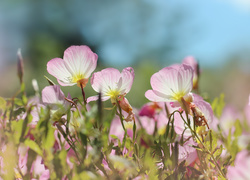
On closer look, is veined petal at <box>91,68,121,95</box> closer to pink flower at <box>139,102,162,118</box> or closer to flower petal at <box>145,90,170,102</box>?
flower petal at <box>145,90,170,102</box>

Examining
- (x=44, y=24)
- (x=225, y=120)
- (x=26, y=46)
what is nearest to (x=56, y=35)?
(x=44, y=24)

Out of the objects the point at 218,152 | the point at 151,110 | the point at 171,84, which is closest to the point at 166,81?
the point at 171,84

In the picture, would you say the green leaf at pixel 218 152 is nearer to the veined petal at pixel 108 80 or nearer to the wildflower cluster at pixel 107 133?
the wildflower cluster at pixel 107 133

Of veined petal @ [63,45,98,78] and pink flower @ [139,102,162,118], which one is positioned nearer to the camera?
veined petal @ [63,45,98,78]

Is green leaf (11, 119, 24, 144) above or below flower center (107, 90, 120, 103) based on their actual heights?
below

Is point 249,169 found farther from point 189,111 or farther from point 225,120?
point 225,120

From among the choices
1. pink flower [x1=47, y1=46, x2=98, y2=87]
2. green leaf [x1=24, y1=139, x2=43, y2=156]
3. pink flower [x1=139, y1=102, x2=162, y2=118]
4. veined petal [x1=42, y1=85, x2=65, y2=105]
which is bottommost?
pink flower [x1=139, y1=102, x2=162, y2=118]

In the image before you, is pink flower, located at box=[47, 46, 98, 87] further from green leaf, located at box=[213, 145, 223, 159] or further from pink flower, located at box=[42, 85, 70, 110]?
green leaf, located at box=[213, 145, 223, 159]

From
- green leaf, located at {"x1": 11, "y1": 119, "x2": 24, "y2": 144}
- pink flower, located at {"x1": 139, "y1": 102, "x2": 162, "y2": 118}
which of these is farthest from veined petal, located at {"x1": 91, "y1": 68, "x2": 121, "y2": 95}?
pink flower, located at {"x1": 139, "y1": 102, "x2": 162, "y2": 118}
